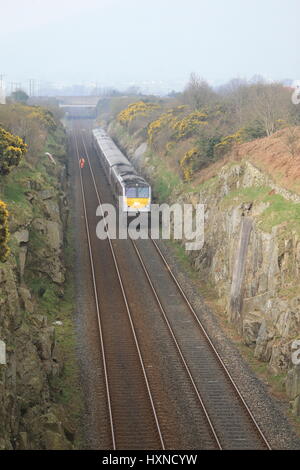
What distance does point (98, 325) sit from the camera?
26.2m

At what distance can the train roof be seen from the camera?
41438mm

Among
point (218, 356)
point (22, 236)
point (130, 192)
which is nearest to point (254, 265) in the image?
point (218, 356)

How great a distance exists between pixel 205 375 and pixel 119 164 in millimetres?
28863

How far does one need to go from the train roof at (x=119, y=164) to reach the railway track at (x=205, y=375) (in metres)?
9.50

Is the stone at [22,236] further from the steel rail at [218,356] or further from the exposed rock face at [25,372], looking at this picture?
the steel rail at [218,356]

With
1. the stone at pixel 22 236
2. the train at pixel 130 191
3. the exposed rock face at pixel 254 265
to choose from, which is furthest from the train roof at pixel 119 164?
the stone at pixel 22 236

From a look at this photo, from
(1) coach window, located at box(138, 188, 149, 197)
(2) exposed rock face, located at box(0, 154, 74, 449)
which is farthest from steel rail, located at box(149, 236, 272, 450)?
(2) exposed rock face, located at box(0, 154, 74, 449)

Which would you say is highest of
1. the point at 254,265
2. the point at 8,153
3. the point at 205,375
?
the point at 8,153

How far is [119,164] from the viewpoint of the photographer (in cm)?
4834

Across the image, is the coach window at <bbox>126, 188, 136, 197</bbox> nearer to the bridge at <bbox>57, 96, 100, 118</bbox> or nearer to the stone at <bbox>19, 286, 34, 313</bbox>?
the stone at <bbox>19, 286, 34, 313</bbox>

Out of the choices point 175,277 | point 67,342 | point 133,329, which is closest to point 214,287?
point 175,277

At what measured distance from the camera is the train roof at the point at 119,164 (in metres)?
41.4

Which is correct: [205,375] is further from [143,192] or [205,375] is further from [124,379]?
[143,192]
